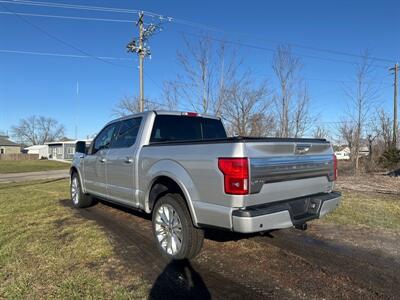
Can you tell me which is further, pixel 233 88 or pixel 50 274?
pixel 233 88

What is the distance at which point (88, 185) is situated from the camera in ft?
24.9

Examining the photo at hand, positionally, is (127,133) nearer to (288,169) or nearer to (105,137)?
(105,137)

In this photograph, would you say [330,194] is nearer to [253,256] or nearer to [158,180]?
[253,256]

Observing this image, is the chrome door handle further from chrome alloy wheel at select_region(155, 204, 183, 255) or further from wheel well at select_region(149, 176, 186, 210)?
chrome alloy wheel at select_region(155, 204, 183, 255)

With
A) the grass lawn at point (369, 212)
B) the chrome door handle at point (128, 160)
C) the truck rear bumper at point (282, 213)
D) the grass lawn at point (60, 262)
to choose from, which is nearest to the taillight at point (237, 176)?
the truck rear bumper at point (282, 213)

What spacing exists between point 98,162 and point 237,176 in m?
3.93

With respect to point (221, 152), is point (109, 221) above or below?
below

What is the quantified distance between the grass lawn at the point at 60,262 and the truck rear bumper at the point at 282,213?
126 cm

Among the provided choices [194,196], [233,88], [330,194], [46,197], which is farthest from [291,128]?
[194,196]

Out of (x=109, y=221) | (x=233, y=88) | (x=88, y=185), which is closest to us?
(x=109, y=221)

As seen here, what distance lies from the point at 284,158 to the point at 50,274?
3065mm

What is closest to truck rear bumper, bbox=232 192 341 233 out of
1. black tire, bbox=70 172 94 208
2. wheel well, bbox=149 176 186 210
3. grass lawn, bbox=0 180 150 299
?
wheel well, bbox=149 176 186 210

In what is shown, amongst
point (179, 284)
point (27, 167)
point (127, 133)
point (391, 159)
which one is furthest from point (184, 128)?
point (27, 167)

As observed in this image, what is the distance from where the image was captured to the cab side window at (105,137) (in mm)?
6704
